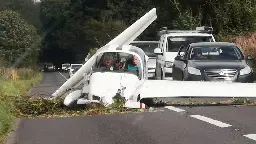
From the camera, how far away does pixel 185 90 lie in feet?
45.4

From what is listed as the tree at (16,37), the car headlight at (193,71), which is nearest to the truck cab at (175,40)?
the car headlight at (193,71)

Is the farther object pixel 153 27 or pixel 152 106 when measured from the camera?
pixel 153 27

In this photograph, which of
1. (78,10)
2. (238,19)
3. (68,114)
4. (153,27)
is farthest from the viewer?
(78,10)

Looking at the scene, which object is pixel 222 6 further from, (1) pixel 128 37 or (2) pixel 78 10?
(2) pixel 78 10

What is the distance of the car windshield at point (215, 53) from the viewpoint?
17812 millimetres

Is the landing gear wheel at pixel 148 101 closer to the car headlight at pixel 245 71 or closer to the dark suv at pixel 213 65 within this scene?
the dark suv at pixel 213 65

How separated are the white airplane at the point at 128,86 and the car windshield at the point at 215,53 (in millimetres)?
3523

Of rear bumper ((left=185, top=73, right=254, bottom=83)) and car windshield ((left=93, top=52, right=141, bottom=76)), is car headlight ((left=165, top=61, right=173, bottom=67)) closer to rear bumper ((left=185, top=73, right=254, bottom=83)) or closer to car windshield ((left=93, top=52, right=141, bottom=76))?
rear bumper ((left=185, top=73, right=254, bottom=83))

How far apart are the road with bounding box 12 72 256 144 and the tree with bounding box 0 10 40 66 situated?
33343 millimetres

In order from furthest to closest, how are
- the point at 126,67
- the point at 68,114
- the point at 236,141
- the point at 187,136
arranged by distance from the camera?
1. the point at 126,67
2. the point at 68,114
3. the point at 187,136
4. the point at 236,141

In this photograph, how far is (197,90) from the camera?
13781 mm

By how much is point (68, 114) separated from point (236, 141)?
215 inches

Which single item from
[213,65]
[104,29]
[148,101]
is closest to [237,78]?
[213,65]

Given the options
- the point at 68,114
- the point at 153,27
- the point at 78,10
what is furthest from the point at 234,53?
the point at 78,10
